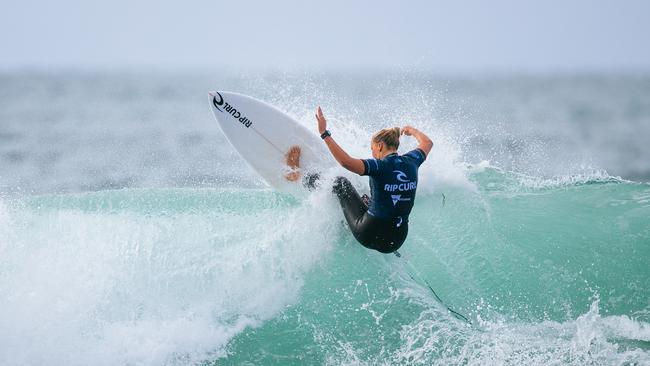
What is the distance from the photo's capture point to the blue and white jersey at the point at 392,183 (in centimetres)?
489

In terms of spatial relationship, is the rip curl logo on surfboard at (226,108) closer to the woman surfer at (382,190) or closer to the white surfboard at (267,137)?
the white surfboard at (267,137)

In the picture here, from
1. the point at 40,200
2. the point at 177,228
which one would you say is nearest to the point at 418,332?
the point at 177,228

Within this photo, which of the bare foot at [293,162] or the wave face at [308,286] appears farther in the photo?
the bare foot at [293,162]

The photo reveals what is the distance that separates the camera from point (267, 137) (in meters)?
6.65

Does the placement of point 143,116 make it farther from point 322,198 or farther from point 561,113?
point 322,198

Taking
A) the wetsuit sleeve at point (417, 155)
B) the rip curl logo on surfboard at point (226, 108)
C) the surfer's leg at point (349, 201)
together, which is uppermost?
the rip curl logo on surfboard at point (226, 108)

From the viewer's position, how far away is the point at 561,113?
30141mm

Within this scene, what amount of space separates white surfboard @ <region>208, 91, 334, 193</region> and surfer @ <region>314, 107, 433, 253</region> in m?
1.02

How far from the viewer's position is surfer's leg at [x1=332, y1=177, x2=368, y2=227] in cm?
538

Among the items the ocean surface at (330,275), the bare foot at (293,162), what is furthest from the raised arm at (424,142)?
the bare foot at (293,162)

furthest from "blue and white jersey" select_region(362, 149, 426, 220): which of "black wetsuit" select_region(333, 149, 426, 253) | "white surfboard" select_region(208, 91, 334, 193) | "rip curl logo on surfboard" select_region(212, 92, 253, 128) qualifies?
"rip curl logo on surfboard" select_region(212, 92, 253, 128)

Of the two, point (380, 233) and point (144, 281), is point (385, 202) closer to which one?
point (380, 233)

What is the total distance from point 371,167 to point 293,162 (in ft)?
5.89

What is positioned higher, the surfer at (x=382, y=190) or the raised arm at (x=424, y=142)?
the raised arm at (x=424, y=142)
